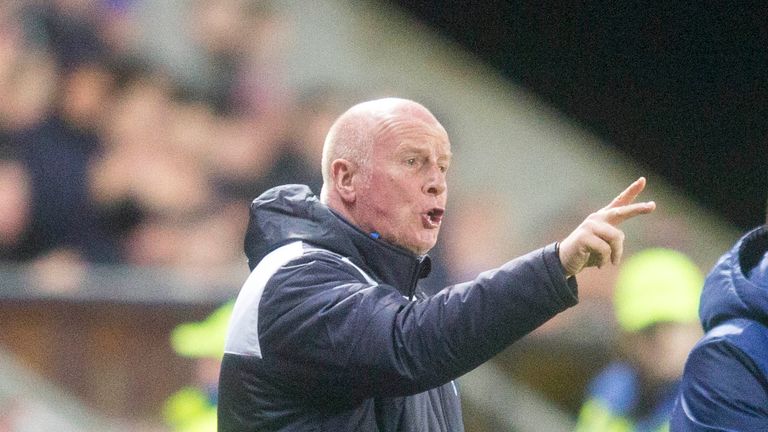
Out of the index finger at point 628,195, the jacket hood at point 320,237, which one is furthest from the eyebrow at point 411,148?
the index finger at point 628,195

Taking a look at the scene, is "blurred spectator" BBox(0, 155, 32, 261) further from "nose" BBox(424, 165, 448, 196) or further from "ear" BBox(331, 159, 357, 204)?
"nose" BBox(424, 165, 448, 196)

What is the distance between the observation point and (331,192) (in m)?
1.77

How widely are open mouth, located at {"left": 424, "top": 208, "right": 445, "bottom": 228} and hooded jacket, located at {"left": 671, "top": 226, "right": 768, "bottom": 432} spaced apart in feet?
1.45

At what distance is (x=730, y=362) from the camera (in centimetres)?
172

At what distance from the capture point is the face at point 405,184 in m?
1.70

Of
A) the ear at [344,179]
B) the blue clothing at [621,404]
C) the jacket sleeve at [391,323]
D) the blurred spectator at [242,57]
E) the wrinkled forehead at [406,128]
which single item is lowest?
the blue clothing at [621,404]

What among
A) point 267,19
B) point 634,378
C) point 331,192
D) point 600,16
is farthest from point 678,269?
point 331,192

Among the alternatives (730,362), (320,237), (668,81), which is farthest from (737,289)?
(668,81)

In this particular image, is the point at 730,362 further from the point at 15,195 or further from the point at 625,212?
the point at 15,195

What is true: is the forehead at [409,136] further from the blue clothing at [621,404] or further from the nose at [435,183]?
the blue clothing at [621,404]

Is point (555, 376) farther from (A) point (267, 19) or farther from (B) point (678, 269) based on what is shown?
(A) point (267, 19)

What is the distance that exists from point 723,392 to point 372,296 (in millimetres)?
564

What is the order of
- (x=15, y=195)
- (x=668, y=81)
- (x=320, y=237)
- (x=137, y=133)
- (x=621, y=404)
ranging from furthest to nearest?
(x=668, y=81) → (x=621, y=404) → (x=137, y=133) → (x=15, y=195) → (x=320, y=237)

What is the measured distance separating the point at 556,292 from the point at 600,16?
357cm
